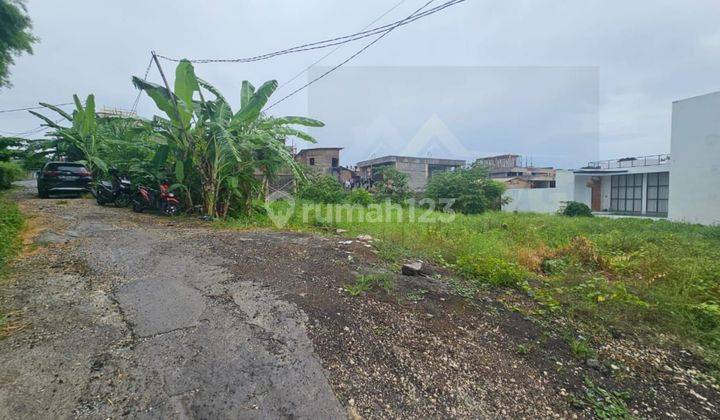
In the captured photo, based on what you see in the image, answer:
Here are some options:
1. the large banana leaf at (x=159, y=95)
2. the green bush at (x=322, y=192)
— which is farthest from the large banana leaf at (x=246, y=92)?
the green bush at (x=322, y=192)

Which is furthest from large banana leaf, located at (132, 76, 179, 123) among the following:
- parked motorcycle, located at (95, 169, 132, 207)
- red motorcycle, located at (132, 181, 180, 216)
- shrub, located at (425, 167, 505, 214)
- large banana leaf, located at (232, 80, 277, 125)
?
shrub, located at (425, 167, 505, 214)

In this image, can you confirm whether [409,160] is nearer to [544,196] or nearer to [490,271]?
[544,196]

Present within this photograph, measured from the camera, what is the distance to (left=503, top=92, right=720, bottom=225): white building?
1380cm

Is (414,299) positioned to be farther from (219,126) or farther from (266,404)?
(219,126)

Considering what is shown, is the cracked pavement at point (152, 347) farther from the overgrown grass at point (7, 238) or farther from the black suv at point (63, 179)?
the black suv at point (63, 179)

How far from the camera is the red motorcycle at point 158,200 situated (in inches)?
315

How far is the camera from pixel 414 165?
86.1 ft

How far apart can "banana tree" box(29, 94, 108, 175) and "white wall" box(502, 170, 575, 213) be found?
21967mm

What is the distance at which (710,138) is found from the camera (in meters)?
13.7

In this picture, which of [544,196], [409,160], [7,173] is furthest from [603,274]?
[409,160]

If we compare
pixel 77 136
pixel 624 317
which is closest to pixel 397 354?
pixel 624 317

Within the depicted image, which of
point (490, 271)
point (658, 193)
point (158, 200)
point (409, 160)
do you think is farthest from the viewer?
point (409, 160)

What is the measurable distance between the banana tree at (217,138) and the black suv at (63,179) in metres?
5.45

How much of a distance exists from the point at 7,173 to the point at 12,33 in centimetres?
679
